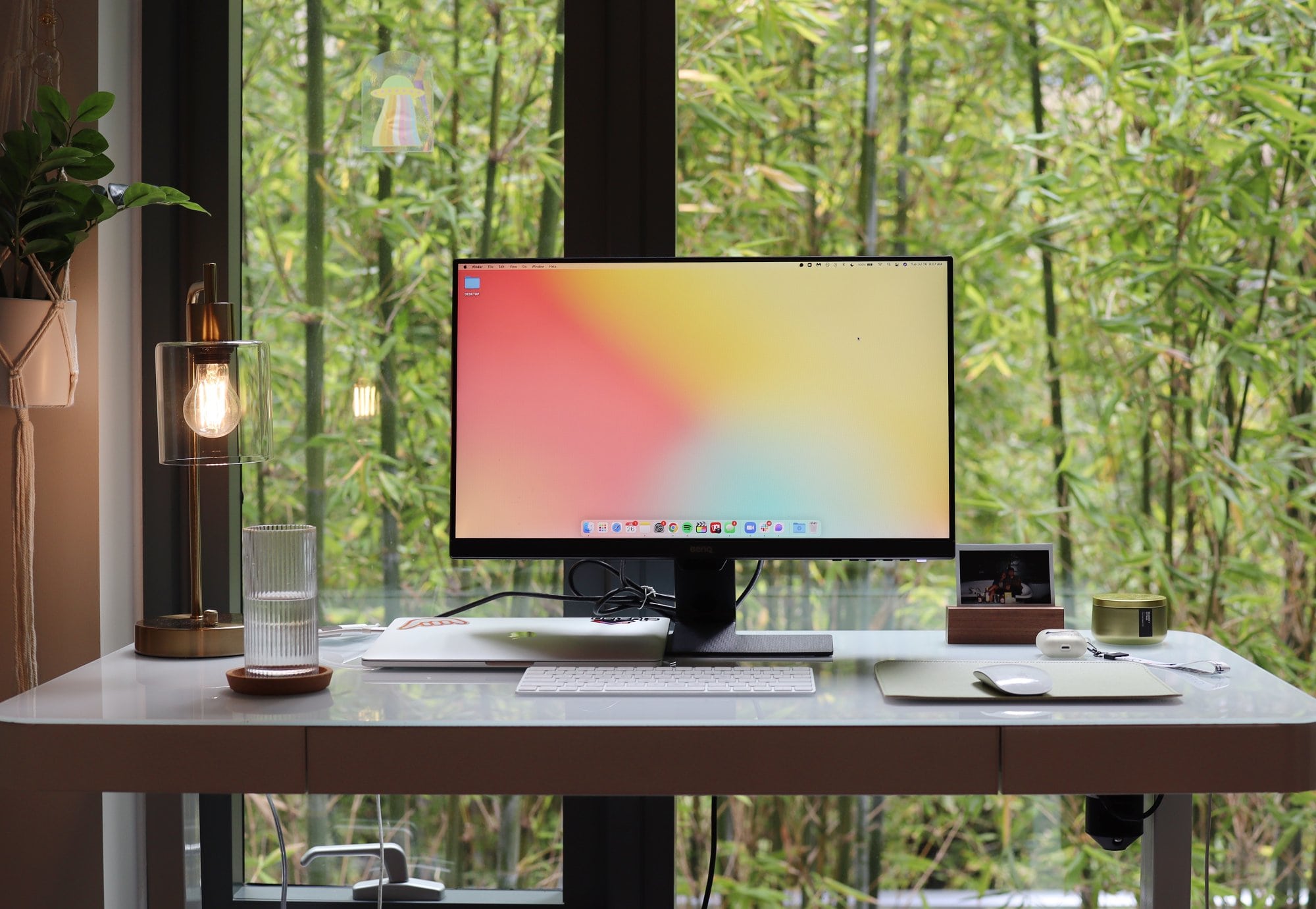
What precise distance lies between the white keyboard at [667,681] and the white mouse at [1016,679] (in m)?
0.20

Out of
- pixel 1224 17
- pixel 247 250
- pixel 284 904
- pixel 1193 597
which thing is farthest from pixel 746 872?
pixel 1224 17

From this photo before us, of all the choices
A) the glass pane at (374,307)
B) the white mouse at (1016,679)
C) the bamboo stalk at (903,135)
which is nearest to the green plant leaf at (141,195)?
the glass pane at (374,307)

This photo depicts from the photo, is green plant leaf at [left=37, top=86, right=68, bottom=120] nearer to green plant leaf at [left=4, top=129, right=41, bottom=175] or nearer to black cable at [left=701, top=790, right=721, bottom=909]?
green plant leaf at [left=4, top=129, right=41, bottom=175]

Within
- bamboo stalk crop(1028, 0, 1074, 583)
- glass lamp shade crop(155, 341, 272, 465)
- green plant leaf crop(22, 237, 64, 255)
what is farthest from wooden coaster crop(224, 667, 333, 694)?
bamboo stalk crop(1028, 0, 1074, 583)

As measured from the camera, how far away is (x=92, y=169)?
1.42 m

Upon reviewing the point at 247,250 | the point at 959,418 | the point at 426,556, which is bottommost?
the point at 426,556

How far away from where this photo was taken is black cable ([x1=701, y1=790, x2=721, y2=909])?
5.55 ft

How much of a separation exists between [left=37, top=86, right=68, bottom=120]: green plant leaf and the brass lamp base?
0.67 meters

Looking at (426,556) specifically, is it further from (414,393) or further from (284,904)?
(284,904)

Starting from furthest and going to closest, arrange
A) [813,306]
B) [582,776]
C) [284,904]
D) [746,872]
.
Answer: [746,872], [284,904], [813,306], [582,776]

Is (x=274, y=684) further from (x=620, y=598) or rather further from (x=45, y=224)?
(x=45, y=224)

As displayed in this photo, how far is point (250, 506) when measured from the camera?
1.81m

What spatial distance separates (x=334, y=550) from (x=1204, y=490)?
1.40 metres

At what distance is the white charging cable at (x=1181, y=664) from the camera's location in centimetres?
131
